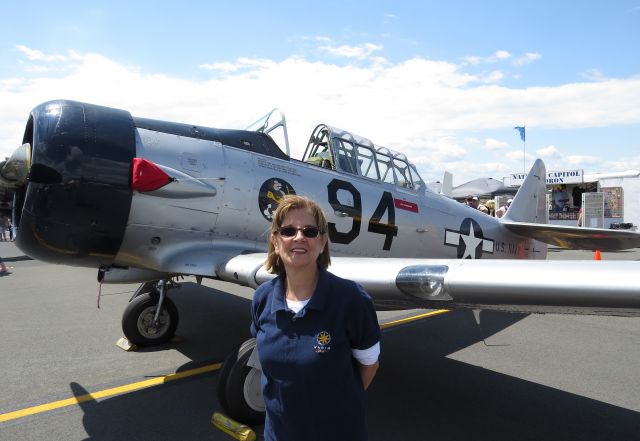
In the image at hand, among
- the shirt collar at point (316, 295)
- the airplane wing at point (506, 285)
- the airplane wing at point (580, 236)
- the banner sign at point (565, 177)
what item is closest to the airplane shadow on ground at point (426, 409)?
the airplane wing at point (506, 285)

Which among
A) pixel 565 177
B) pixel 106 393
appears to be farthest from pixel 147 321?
pixel 565 177

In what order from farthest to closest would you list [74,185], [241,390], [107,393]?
[107,393]
[74,185]
[241,390]

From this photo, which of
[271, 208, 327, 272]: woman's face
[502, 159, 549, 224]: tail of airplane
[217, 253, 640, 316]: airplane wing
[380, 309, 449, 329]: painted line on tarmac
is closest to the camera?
[271, 208, 327, 272]: woman's face

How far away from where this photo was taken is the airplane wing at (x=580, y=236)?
569 centimetres

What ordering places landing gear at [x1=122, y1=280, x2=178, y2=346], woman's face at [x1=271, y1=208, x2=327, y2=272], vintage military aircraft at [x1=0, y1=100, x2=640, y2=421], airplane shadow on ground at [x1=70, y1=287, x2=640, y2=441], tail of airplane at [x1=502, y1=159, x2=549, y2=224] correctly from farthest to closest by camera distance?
1. tail of airplane at [x1=502, y1=159, x2=549, y2=224]
2. landing gear at [x1=122, y1=280, x2=178, y2=346]
3. airplane shadow on ground at [x1=70, y1=287, x2=640, y2=441]
4. vintage military aircraft at [x1=0, y1=100, x2=640, y2=421]
5. woman's face at [x1=271, y1=208, x2=327, y2=272]

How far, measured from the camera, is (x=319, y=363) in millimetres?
1467

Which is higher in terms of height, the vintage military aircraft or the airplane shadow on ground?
the vintage military aircraft

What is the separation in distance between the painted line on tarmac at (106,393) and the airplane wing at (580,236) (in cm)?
482

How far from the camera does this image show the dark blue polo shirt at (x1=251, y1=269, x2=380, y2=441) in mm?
1475

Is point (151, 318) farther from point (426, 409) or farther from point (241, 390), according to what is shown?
point (426, 409)

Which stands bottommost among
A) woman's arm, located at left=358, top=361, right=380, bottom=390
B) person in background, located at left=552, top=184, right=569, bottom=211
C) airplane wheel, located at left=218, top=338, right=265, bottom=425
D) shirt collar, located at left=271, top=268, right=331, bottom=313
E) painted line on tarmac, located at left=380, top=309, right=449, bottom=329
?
painted line on tarmac, located at left=380, top=309, right=449, bottom=329

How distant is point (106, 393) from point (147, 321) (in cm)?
139

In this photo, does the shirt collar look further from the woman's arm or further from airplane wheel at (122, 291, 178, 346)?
airplane wheel at (122, 291, 178, 346)

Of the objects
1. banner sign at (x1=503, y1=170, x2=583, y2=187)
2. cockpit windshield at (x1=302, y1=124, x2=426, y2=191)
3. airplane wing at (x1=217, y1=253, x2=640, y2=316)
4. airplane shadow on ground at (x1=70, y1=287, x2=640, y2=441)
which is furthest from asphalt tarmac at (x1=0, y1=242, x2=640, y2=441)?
banner sign at (x1=503, y1=170, x2=583, y2=187)
